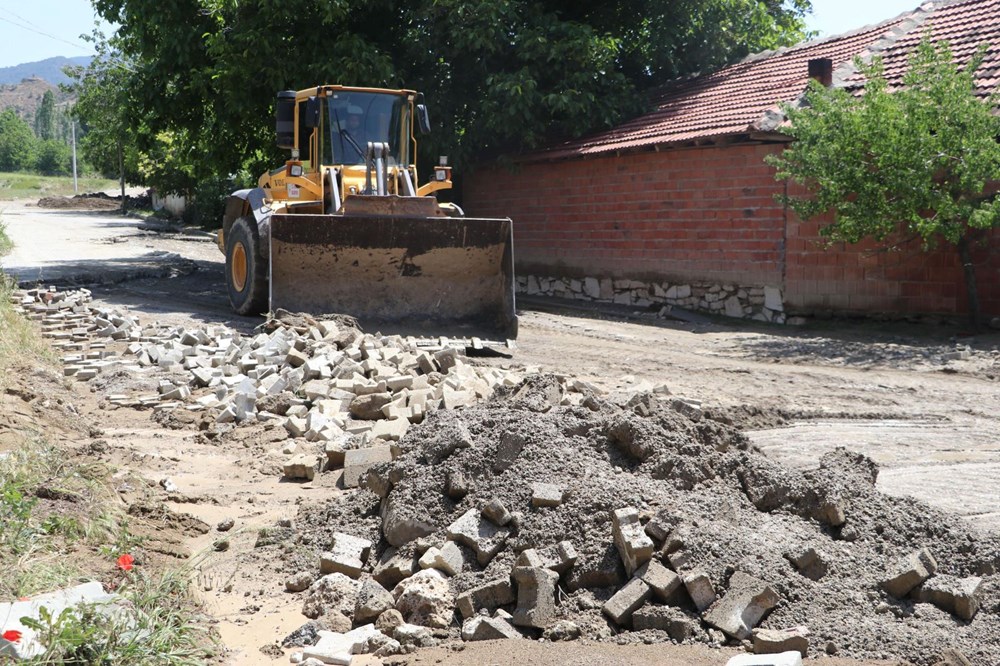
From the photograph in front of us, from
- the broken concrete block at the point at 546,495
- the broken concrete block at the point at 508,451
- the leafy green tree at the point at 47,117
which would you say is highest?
the leafy green tree at the point at 47,117

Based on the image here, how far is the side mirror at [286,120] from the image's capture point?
13.1 m

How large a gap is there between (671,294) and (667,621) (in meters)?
13.0

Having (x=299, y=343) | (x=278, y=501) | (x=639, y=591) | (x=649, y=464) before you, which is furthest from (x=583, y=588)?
(x=299, y=343)

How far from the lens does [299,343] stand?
9.85 meters

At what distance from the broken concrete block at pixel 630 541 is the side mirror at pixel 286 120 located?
955 cm

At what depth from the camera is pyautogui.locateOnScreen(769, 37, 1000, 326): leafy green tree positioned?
12258 millimetres

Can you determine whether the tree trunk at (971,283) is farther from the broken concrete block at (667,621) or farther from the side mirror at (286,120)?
the broken concrete block at (667,621)

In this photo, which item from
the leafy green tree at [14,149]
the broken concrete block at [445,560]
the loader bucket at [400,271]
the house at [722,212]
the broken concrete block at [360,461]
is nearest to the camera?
the broken concrete block at [445,560]

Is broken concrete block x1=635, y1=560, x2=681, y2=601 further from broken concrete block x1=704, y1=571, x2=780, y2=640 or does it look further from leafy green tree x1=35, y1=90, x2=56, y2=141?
leafy green tree x1=35, y1=90, x2=56, y2=141

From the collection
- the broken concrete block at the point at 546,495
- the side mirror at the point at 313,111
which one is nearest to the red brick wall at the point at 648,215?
the side mirror at the point at 313,111

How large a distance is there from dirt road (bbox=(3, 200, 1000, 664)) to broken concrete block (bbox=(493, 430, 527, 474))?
1.27 metres

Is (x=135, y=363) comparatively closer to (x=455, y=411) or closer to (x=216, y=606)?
(x=455, y=411)

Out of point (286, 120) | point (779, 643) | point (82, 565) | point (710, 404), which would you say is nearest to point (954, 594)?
point (779, 643)

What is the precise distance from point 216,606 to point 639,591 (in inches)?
79.5
